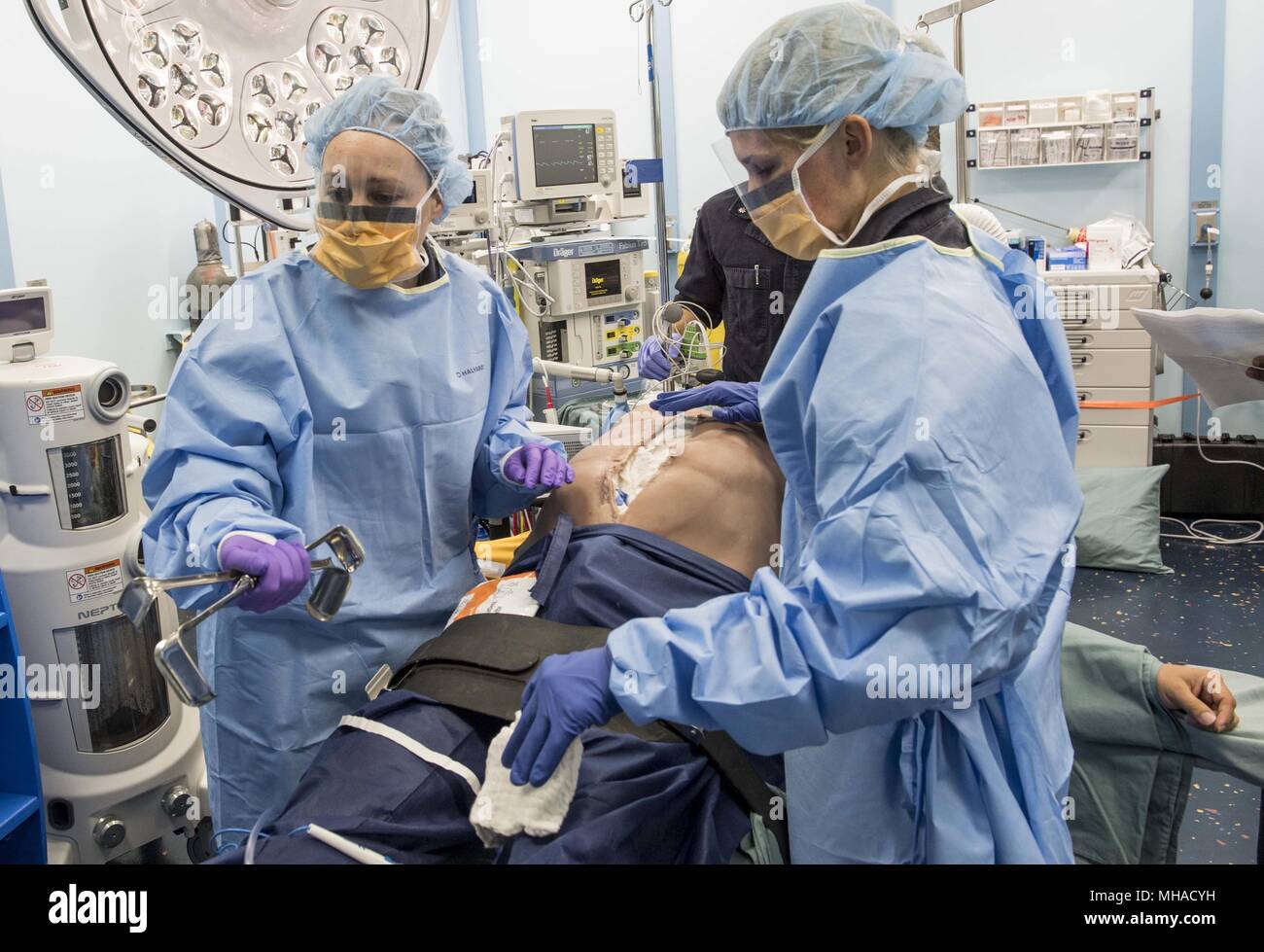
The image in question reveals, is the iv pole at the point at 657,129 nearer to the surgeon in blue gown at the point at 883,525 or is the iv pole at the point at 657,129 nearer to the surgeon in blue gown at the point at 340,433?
the surgeon in blue gown at the point at 340,433

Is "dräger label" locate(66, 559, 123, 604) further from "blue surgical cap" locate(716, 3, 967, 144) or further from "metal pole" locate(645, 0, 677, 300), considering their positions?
"metal pole" locate(645, 0, 677, 300)

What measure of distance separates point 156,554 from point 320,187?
0.66 m

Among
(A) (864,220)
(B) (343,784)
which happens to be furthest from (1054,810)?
(B) (343,784)

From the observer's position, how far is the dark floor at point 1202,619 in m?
2.43

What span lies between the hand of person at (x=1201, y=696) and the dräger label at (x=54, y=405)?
2.14m

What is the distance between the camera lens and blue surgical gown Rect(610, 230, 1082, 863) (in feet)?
3.25

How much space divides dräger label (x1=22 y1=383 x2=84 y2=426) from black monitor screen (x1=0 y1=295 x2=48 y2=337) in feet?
0.77

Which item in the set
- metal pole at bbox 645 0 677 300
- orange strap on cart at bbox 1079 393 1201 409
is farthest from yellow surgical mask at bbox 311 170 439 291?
orange strap on cart at bbox 1079 393 1201 409

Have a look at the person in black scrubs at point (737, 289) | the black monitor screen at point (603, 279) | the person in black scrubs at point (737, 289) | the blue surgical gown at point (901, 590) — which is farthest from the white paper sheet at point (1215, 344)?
the black monitor screen at point (603, 279)

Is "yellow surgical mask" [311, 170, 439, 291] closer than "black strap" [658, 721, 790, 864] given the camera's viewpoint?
No

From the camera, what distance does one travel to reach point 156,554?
1.54 metres

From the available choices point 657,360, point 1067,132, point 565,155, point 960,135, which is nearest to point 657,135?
point 565,155
